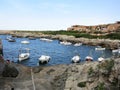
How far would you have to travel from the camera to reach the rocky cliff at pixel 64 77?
94.8 feet

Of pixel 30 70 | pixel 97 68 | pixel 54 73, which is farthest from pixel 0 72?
pixel 97 68

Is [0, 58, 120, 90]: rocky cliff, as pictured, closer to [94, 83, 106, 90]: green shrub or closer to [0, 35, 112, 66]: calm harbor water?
[94, 83, 106, 90]: green shrub

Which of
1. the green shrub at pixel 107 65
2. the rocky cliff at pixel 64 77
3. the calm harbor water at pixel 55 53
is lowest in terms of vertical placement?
the calm harbor water at pixel 55 53

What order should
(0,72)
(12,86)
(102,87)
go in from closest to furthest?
1. (102,87)
2. (12,86)
3. (0,72)

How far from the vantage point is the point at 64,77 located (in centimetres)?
3553

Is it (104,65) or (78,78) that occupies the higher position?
(104,65)

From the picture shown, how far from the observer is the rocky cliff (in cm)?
2890

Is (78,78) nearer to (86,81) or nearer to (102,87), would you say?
(86,81)

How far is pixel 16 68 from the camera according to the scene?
3975 cm

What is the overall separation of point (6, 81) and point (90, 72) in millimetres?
11049

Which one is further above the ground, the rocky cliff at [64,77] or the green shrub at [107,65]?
the green shrub at [107,65]

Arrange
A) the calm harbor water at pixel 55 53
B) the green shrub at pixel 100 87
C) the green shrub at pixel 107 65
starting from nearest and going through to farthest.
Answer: the green shrub at pixel 100 87 < the green shrub at pixel 107 65 < the calm harbor water at pixel 55 53

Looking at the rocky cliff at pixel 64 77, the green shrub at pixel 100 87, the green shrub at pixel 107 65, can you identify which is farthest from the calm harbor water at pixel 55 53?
the green shrub at pixel 100 87

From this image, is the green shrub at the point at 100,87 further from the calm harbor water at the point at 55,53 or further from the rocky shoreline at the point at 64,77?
the calm harbor water at the point at 55,53
